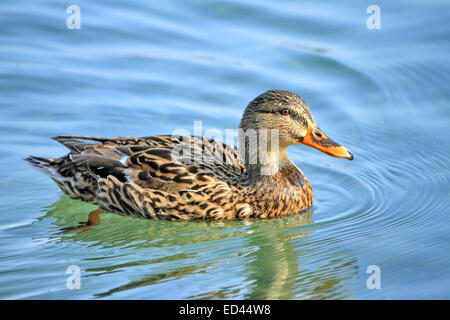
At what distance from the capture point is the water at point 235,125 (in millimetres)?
7824

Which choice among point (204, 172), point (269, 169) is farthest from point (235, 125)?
point (204, 172)

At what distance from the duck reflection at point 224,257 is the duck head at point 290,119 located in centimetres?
89

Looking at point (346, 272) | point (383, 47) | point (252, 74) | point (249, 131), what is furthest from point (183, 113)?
point (346, 272)

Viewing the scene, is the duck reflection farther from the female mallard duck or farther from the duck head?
the duck head

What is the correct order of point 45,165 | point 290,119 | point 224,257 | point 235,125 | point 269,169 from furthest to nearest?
point 235,125 → point 45,165 → point 269,169 → point 290,119 → point 224,257

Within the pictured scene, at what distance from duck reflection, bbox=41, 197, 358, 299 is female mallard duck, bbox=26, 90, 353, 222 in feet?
0.62

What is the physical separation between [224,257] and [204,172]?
1408mm

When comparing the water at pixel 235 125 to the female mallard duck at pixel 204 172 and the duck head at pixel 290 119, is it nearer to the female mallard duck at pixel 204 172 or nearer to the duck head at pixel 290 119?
the female mallard duck at pixel 204 172

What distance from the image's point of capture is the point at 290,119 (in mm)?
9188

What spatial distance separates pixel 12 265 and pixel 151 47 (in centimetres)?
653

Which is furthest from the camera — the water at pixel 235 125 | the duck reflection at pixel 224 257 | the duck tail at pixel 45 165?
the duck tail at pixel 45 165

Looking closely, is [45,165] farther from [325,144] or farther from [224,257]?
[325,144]

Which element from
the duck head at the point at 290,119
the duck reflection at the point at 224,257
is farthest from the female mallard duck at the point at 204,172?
the duck reflection at the point at 224,257

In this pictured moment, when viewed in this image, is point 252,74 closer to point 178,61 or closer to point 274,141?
point 178,61
